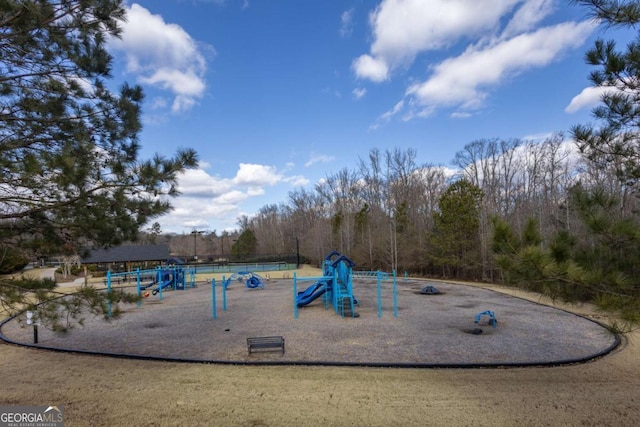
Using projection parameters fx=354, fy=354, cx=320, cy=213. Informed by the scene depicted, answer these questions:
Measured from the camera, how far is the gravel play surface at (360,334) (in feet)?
23.4

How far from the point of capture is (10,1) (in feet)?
11.4

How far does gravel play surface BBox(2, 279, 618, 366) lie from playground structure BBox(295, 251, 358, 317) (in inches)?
15.0

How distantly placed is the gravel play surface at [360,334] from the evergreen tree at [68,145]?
1.39 metres

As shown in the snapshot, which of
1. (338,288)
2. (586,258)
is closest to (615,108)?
(586,258)

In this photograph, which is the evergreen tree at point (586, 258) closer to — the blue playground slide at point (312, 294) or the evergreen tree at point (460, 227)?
the blue playground slide at point (312, 294)

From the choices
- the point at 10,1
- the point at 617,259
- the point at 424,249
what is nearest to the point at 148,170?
the point at 10,1

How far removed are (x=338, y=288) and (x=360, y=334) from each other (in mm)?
3288

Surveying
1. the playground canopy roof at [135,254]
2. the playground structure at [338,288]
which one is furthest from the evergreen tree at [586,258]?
the playground canopy roof at [135,254]

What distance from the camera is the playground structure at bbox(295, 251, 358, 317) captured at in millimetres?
11797

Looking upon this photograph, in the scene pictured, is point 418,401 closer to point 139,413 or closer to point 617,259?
point 617,259

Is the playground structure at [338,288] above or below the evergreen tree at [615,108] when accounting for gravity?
below

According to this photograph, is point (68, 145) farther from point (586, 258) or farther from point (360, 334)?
point (360, 334)

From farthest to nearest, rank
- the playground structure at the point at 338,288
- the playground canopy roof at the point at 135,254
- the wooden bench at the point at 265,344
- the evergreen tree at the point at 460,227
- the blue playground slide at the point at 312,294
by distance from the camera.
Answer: the playground canopy roof at the point at 135,254
the evergreen tree at the point at 460,227
the blue playground slide at the point at 312,294
the playground structure at the point at 338,288
the wooden bench at the point at 265,344

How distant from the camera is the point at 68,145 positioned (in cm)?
418
